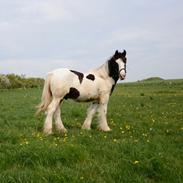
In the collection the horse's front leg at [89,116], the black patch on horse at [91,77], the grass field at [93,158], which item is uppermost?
the black patch on horse at [91,77]

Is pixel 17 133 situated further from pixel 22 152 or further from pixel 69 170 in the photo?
pixel 69 170

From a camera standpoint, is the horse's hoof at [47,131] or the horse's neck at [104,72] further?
the horse's neck at [104,72]

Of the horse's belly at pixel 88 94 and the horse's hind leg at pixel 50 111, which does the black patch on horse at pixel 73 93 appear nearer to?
the horse's belly at pixel 88 94

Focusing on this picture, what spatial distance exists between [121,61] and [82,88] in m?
1.60

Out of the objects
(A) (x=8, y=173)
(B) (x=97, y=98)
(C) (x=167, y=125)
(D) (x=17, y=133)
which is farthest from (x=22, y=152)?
(C) (x=167, y=125)

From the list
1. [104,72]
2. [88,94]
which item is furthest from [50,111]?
[104,72]

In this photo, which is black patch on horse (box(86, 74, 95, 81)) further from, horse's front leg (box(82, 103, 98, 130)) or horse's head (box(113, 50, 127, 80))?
horse's front leg (box(82, 103, 98, 130))

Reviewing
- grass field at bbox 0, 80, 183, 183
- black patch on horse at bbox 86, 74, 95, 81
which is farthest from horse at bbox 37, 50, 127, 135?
grass field at bbox 0, 80, 183, 183

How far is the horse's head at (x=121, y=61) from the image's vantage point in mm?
12461

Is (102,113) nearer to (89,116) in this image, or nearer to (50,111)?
(89,116)

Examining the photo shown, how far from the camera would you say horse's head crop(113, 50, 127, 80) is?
1246cm

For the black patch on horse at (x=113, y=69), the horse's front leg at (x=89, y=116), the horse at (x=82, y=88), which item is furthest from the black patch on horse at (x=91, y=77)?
the horse's front leg at (x=89, y=116)

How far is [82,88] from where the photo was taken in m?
12.0

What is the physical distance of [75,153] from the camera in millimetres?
8180
